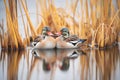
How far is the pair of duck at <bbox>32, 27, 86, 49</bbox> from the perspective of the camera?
14.6 ft

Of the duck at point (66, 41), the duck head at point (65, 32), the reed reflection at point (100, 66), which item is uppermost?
the duck head at point (65, 32)

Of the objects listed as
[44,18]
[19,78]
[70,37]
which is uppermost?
[44,18]

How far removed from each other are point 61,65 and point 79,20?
1375 millimetres

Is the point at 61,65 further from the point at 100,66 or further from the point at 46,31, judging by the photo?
the point at 46,31

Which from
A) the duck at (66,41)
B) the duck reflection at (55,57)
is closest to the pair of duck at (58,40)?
the duck at (66,41)

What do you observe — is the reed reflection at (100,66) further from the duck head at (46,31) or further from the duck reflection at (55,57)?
the duck head at (46,31)

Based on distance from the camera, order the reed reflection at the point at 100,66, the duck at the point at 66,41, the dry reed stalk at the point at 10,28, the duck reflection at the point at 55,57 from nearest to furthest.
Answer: the reed reflection at the point at 100,66, the duck reflection at the point at 55,57, the duck at the point at 66,41, the dry reed stalk at the point at 10,28

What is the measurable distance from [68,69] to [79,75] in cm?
→ 32

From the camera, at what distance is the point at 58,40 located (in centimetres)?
446

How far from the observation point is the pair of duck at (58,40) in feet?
14.6

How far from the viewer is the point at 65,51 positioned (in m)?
4.32

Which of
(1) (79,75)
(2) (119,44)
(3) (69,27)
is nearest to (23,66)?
(1) (79,75)

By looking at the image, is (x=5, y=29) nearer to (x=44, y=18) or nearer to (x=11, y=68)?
(x=44, y=18)

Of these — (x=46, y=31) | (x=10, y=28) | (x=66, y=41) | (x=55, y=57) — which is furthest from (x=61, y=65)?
(x=10, y=28)
